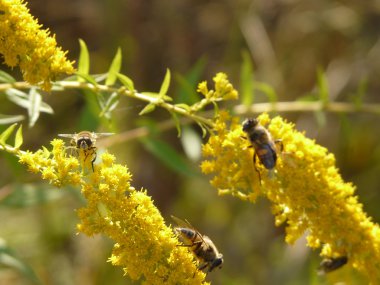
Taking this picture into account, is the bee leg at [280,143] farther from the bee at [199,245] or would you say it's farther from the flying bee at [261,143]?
the bee at [199,245]

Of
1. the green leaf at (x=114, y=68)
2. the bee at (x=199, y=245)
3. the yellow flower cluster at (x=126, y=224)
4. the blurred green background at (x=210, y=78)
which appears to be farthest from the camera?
the blurred green background at (x=210, y=78)

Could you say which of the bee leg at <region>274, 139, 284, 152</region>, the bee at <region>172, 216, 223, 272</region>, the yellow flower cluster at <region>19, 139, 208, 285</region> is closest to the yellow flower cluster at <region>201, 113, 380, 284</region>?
the bee leg at <region>274, 139, 284, 152</region>

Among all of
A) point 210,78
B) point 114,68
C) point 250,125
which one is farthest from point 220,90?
point 210,78

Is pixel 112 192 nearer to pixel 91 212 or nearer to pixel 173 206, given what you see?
pixel 91 212

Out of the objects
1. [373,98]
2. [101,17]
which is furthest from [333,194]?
[373,98]

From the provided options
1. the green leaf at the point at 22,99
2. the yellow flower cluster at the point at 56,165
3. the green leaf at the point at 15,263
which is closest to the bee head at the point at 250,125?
the yellow flower cluster at the point at 56,165

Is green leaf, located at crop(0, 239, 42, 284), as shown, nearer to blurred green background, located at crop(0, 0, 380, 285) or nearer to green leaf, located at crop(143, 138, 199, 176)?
green leaf, located at crop(143, 138, 199, 176)
